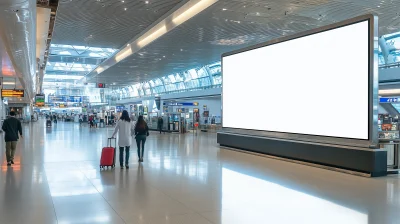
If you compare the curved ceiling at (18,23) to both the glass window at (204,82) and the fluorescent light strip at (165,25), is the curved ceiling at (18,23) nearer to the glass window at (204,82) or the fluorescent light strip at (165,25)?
the fluorescent light strip at (165,25)

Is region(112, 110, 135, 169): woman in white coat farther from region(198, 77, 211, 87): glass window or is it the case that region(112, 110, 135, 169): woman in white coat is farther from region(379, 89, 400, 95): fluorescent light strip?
region(198, 77, 211, 87): glass window

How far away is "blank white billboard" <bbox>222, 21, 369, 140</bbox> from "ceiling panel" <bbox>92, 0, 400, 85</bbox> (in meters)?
0.84

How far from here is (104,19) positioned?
15.8 metres

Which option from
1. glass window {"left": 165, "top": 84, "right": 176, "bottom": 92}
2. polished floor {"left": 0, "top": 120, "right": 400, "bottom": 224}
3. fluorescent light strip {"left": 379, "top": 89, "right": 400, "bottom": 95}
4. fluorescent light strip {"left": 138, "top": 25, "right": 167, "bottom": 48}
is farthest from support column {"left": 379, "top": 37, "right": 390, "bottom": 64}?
glass window {"left": 165, "top": 84, "right": 176, "bottom": 92}

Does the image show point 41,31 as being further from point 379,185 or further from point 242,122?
point 379,185

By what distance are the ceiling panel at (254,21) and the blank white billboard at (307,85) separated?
84cm

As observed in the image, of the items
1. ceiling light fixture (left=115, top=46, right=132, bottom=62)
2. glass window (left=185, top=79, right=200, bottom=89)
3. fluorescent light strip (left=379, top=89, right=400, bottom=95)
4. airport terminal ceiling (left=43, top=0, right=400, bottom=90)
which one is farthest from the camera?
glass window (left=185, top=79, right=200, bottom=89)

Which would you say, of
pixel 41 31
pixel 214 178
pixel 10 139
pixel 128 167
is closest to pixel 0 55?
pixel 41 31

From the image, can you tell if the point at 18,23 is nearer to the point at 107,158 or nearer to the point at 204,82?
the point at 107,158

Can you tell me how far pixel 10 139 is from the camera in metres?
9.67

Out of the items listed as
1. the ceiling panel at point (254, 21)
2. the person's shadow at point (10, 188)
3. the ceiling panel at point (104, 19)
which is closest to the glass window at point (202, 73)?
the ceiling panel at point (254, 21)

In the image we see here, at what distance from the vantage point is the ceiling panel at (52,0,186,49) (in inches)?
537

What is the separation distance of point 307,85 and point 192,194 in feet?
19.1

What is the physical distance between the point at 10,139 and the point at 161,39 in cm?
966
